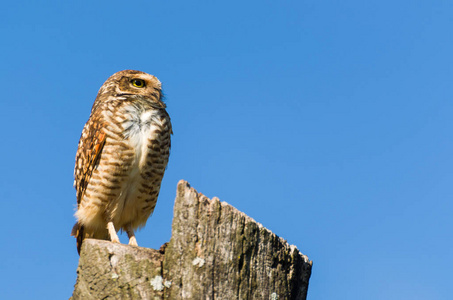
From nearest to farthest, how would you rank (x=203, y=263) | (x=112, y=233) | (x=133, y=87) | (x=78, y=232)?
(x=203, y=263) → (x=112, y=233) → (x=78, y=232) → (x=133, y=87)

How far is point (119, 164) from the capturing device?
581 cm

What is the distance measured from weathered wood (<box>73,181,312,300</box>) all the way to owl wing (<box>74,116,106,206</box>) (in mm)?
2752

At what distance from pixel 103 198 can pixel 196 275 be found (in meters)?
3.09

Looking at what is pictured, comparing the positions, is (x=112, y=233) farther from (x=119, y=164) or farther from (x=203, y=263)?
(x=203, y=263)

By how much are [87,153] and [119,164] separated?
44 cm

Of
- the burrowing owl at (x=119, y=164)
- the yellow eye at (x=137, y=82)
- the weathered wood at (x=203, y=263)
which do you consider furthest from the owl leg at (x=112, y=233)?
the weathered wood at (x=203, y=263)

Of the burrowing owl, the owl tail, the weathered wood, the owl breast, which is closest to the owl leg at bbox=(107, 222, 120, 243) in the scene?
the burrowing owl

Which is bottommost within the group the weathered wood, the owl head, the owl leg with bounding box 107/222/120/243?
the weathered wood

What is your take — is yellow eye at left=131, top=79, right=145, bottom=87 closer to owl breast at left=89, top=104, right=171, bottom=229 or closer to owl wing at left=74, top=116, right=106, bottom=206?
owl breast at left=89, top=104, right=171, bottom=229

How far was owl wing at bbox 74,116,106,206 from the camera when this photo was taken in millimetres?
5863

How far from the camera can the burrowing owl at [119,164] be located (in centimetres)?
584

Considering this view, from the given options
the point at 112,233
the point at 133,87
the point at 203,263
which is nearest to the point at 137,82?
the point at 133,87

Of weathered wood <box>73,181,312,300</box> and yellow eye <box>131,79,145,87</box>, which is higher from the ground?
yellow eye <box>131,79,145,87</box>

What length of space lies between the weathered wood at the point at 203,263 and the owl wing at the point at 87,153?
2752mm
